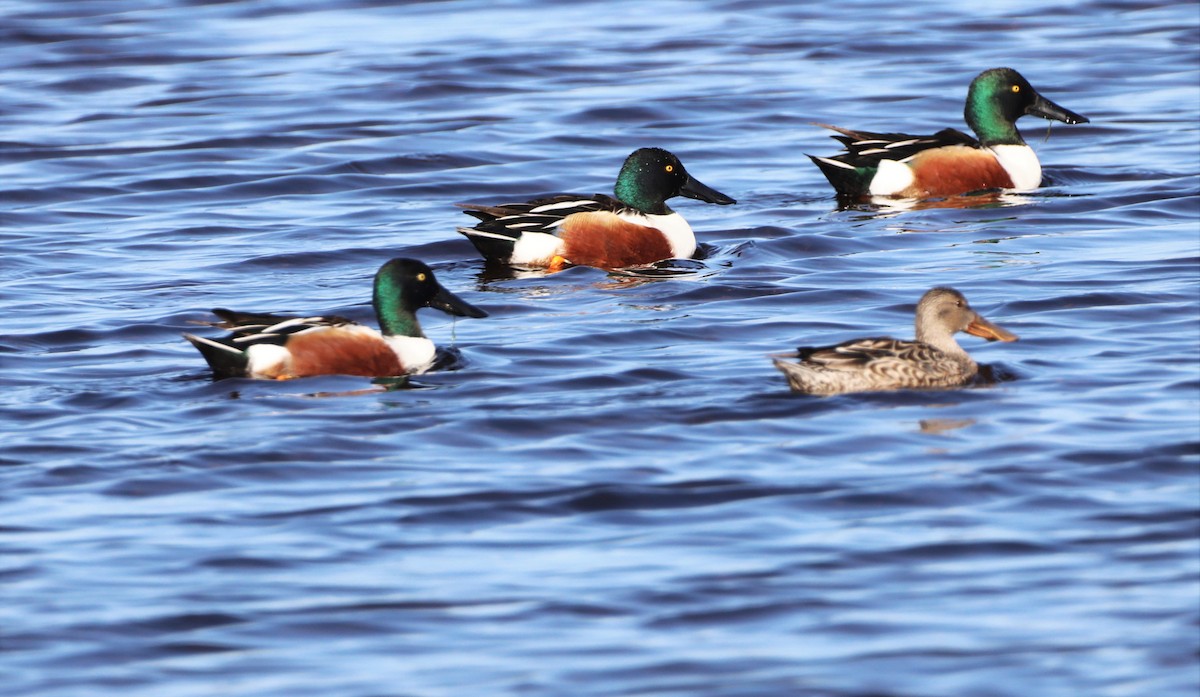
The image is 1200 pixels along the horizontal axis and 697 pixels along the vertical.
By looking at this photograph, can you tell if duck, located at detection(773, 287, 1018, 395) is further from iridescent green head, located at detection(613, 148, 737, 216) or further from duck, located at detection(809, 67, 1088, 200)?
duck, located at detection(809, 67, 1088, 200)

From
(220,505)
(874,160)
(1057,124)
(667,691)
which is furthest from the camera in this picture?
(1057,124)

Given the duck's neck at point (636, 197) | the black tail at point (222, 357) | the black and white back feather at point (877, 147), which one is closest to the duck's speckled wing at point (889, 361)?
the black tail at point (222, 357)

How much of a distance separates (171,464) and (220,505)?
0.61m

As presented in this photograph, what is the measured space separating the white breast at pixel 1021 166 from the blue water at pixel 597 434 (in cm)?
49

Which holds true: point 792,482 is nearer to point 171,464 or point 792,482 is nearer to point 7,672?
point 171,464

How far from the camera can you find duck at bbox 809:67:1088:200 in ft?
A: 51.5

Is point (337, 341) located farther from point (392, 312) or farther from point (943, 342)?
point (943, 342)

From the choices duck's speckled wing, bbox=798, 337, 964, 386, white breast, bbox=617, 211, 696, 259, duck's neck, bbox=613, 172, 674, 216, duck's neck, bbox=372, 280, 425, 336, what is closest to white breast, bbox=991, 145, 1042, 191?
duck's neck, bbox=613, 172, 674, 216

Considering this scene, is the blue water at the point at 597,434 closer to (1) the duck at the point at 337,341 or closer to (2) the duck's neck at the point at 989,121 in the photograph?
(1) the duck at the point at 337,341

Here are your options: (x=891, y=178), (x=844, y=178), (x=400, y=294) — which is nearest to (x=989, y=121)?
(x=891, y=178)

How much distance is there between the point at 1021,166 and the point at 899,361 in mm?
6573

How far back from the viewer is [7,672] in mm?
6945

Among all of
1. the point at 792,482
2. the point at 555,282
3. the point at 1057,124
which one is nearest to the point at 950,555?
the point at 792,482

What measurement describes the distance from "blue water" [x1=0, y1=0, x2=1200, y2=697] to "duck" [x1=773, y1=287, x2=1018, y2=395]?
104 mm
